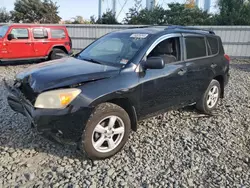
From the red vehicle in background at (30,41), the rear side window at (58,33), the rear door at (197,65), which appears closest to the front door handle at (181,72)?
the rear door at (197,65)

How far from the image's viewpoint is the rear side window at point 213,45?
13.7 feet

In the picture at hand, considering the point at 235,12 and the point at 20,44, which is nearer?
the point at 20,44

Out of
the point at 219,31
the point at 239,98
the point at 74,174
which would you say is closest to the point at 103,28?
the point at 219,31

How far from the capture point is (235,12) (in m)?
14.6

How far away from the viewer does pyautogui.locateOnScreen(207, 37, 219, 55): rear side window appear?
165 inches

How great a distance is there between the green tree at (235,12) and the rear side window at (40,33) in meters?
12.1

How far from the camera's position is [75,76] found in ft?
8.32

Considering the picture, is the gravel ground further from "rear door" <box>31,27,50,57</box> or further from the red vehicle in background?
"rear door" <box>31,27,50,57</box>

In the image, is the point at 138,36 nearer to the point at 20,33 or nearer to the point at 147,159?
the point at 147,159

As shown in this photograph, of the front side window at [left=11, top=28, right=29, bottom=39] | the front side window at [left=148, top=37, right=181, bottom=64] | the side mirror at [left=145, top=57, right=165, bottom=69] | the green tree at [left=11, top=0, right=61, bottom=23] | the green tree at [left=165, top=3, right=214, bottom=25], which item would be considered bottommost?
the side mirror at [left=145, top=57, right=165, bottom=69]

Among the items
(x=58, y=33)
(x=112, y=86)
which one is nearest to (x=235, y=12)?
(x=58, y=33)

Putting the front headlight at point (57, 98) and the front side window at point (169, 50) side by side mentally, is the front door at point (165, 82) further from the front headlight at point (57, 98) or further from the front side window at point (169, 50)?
the front headlight at point (57, 98)

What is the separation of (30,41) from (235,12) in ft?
43.8

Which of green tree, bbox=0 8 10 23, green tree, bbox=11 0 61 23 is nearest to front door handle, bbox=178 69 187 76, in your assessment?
green tree, bbox=11 0 61 23
